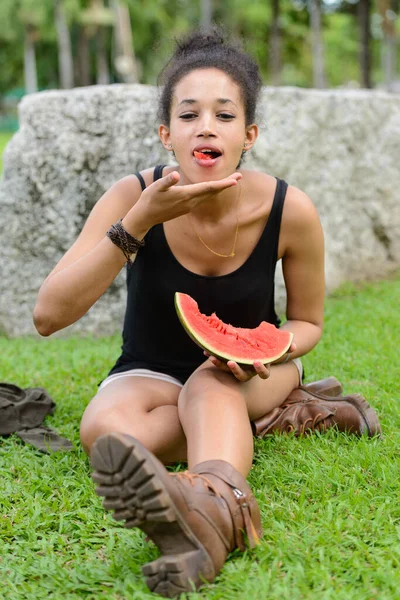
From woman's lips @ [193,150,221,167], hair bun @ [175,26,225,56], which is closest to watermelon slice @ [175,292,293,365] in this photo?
woman's lips @ [193,150,221,167]

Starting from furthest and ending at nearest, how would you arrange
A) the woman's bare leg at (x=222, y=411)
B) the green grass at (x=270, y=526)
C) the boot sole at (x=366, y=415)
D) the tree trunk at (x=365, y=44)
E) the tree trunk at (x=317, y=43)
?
the tree trunk at (x=317, y=43), the tree trunk at (x=365, y=44), the boot sole at (x=366, y=415), the woman's bare leg at (x=222, y=411), the green grass at (x=270, y=526)

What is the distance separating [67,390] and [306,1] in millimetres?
26418

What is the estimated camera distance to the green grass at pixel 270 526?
2.12 metres

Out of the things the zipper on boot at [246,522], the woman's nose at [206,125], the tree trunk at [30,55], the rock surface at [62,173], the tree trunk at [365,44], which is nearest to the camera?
the zipper on boot at [246,522]

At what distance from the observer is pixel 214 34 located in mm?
3285

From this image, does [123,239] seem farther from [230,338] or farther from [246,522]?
[246,522]

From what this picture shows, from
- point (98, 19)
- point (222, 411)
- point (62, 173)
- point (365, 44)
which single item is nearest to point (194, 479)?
point (222, 411)

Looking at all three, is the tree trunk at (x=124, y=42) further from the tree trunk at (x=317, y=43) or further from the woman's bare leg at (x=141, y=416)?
the woman's bare leg at (x=141, y=416)

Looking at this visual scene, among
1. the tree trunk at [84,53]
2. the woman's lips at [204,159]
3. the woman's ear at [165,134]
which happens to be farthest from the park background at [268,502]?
the tree trunk at [84,53]

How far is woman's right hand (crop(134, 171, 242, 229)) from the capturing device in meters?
2.53

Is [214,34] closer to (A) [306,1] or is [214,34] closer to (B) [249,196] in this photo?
(B) [249,196]

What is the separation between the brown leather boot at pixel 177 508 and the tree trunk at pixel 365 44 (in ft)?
54.6

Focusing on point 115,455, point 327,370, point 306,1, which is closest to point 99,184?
point 327,370

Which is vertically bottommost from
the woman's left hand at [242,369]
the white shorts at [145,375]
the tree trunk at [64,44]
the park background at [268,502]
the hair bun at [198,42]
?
the park background at [268,502]
